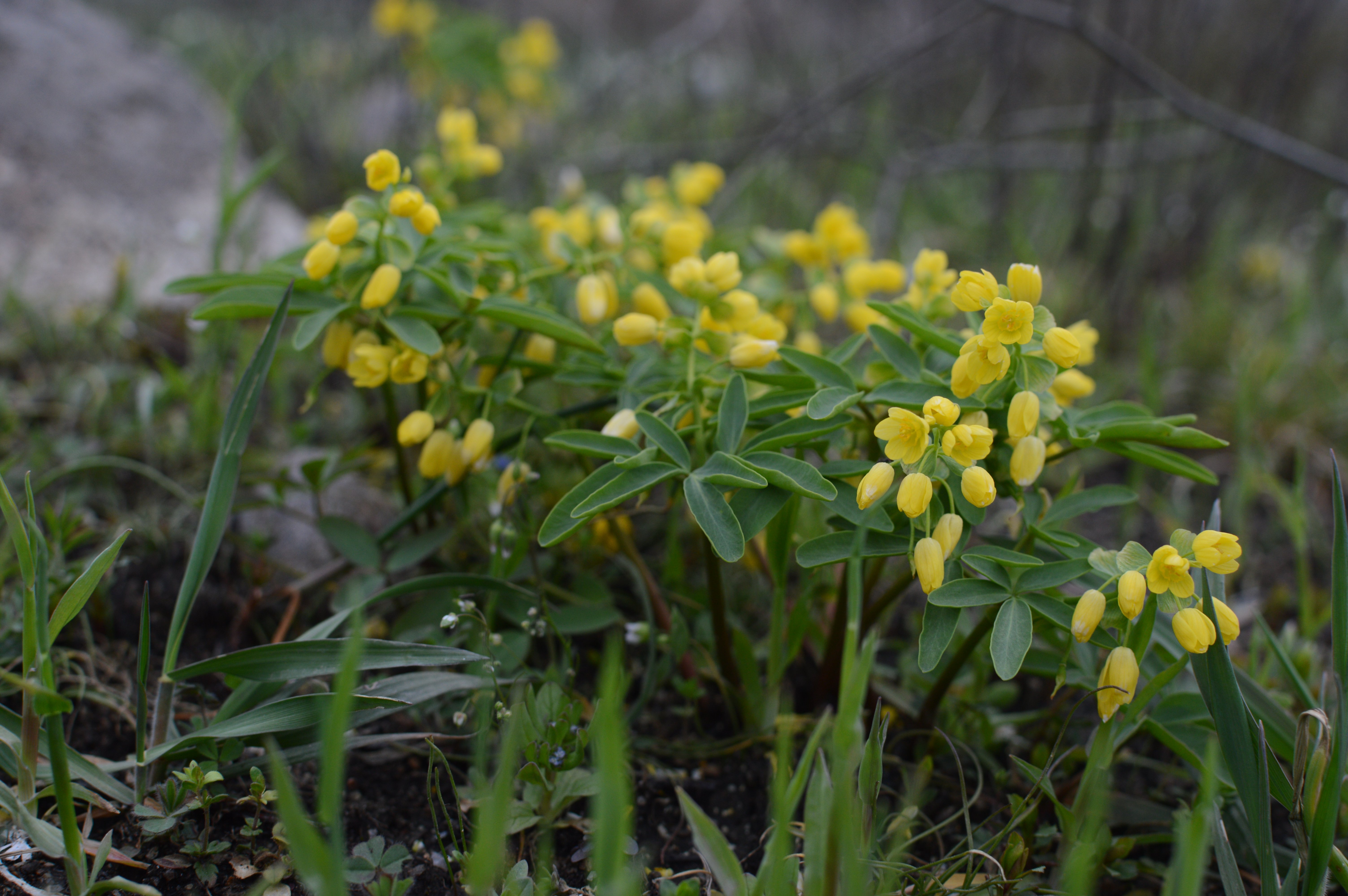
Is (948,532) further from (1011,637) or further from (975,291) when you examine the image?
(975,291)

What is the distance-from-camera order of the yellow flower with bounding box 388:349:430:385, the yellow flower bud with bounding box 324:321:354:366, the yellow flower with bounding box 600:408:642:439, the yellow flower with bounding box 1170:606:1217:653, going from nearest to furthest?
the yellow flower with bounding box 1170:606:1217:653
the yellow flower with bounding box 600:408:642:439
the yellow flower with bounding box 388:349:430:385
the yellow flower bud with bounding box 324:321:354:366

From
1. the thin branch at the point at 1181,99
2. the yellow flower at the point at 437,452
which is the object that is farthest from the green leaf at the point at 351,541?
the thin branch at the point at 1181,99

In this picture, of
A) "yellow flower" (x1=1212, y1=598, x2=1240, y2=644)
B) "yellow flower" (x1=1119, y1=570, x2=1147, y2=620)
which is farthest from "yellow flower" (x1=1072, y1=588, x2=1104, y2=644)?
"yellow flower" (x1=1212, y1=598, x2=1240, y2=644)

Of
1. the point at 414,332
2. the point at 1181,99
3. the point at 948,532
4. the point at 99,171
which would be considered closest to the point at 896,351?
the point at 948,532

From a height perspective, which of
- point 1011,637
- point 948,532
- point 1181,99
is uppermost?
point 1181,99

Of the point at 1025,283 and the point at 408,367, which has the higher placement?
the point at 1025,283

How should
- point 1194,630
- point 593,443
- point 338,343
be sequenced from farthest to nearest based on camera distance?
point 338,343, point 593,443, point 1194,630

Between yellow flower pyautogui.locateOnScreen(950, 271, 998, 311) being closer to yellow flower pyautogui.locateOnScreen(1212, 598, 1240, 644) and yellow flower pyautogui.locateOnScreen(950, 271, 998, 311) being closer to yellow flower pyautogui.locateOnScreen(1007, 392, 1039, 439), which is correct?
yellow flower pyautogui.locateOnScreen(1007, 392, 1039, 439)

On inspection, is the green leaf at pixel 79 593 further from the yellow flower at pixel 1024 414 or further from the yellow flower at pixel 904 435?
the yellow flower at pixel 1024 414
